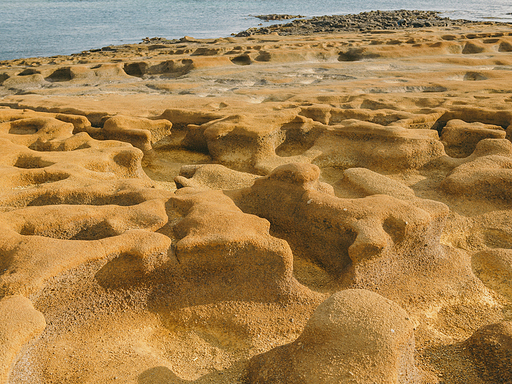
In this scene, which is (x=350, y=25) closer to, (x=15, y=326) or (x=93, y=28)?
(x=93, y=28)

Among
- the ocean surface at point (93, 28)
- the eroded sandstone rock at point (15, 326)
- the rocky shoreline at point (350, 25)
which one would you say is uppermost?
the eroded sandstone rock at point (15, 326)

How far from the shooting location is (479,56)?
1320cm

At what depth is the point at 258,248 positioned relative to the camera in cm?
344

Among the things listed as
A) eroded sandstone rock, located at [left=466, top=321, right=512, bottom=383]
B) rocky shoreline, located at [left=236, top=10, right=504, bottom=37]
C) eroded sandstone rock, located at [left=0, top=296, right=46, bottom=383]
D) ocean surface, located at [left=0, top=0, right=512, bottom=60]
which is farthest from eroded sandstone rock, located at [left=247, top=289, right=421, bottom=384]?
ocean surface, located at [left=0, top=0, right=512, bottom=60]

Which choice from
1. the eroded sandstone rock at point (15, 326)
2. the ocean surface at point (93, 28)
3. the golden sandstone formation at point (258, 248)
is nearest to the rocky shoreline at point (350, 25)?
the ocean surface at point (93, 28)

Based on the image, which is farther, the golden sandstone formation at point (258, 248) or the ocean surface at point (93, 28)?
the ocean surface at point (93, 28)

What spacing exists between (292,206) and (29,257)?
2.37 meters

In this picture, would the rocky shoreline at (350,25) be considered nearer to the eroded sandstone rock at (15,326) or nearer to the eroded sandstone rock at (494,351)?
the eroded sandstone rock at (494,351)

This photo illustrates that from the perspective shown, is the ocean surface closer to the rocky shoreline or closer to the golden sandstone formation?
the rocky shoreline

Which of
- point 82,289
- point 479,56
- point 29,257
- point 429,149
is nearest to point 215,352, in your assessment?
point 82,289

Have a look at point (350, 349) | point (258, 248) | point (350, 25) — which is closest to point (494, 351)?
point (350, 349)

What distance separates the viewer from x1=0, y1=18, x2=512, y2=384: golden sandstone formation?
2701 millimetres

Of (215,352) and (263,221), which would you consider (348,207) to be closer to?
(263,221)

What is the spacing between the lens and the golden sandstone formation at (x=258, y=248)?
2.70 metres
